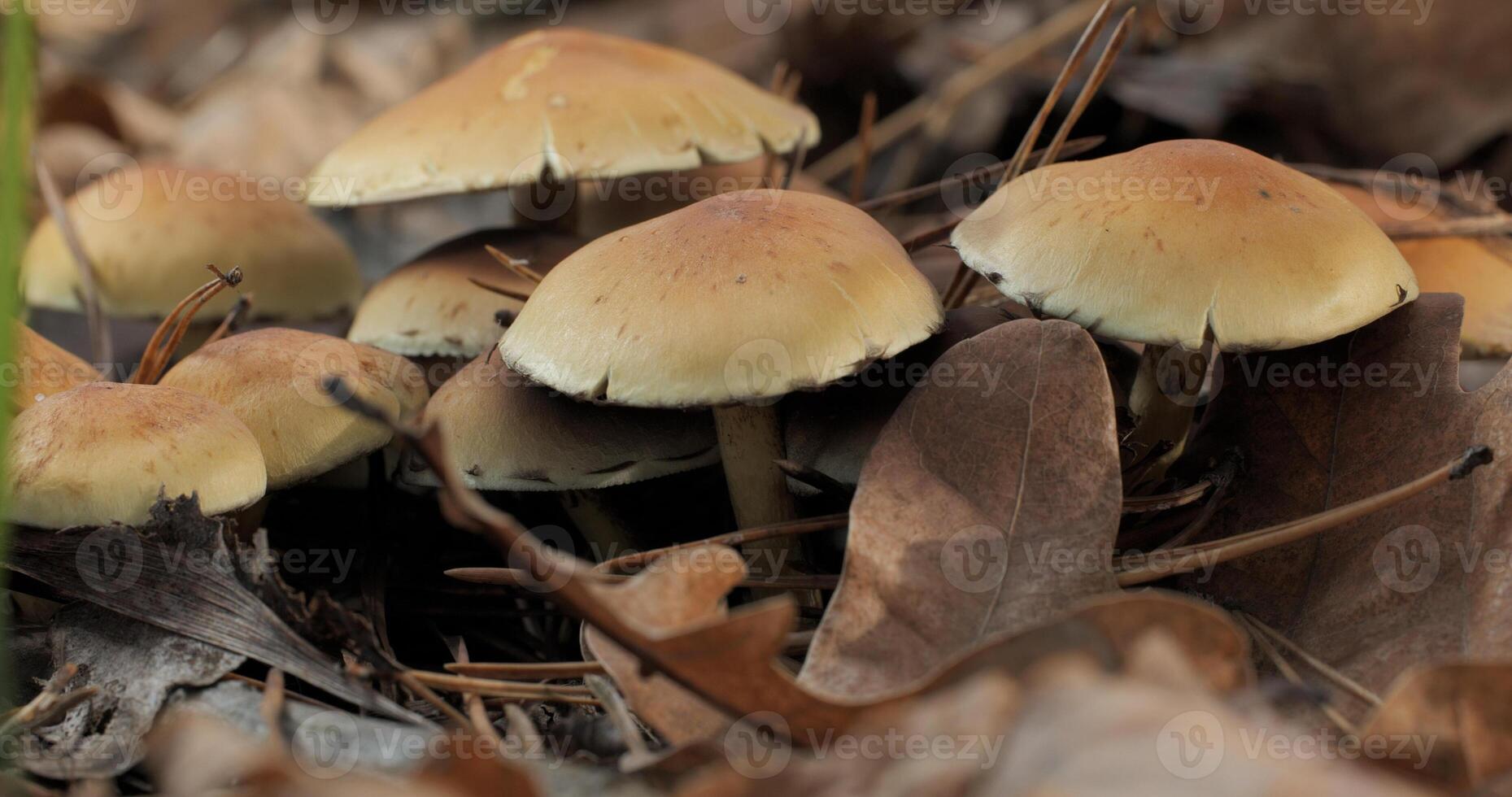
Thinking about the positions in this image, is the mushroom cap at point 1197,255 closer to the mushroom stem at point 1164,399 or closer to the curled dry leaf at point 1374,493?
the curled dry leaf at point 1374,493

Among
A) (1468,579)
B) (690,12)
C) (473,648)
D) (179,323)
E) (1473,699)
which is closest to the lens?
(1473,699)

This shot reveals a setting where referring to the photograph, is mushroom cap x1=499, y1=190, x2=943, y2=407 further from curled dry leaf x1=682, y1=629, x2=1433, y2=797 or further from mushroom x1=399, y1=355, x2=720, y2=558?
curled dry leaf x1=682, y1=629, x2=1433, y2=797

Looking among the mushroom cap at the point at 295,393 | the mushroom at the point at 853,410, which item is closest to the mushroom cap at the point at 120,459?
the mushroom cap at the point at 295,393

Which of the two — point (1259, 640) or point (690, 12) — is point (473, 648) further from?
point (690, 12)

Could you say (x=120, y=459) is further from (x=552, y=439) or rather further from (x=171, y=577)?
(x=552, y=439)

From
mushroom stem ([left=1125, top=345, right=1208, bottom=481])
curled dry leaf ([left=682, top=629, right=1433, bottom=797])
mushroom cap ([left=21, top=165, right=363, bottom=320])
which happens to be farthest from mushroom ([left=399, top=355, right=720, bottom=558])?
mushroom cap ([left=21, top=165, right=363, bottom=320])

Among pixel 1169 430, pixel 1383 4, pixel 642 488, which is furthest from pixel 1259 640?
pixel 1383 4

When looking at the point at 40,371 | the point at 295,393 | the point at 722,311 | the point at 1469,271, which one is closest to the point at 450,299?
the point at 295,393

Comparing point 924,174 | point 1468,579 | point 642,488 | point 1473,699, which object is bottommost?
point 924,174
